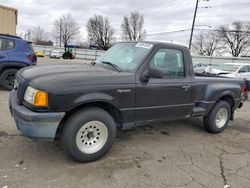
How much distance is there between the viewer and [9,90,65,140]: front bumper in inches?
137

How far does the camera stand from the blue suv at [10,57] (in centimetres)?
883

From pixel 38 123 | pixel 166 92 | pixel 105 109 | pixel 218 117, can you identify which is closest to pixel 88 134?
pixel 105 109

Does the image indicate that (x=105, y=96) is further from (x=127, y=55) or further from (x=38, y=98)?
(x=127, y=55)

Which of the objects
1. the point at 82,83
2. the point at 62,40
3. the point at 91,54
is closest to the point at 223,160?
the point at 82,83

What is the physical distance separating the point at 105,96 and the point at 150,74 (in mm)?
866

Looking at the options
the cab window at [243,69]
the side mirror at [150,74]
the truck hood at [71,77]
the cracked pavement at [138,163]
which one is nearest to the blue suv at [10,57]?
the cracked pavement at [138,163]

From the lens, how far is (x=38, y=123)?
3.48 m

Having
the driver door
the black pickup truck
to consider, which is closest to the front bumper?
the black pickup truck

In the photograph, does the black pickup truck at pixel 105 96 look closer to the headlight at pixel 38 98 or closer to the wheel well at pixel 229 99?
the headlight at pixel 38 98

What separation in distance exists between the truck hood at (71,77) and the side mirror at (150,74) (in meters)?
0.21

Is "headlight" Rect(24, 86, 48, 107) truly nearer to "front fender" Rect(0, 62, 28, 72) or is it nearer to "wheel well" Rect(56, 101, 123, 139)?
"wheel well" Rect(56, 101, 123, 139)

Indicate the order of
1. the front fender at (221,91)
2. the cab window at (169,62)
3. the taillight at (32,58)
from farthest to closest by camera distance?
the taillight at (32,58) → the front fender at (221,91) → the cab window at (169,62)

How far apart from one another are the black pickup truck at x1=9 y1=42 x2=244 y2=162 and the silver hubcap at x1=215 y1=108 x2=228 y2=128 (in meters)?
0.81

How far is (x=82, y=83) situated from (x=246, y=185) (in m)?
2.72
